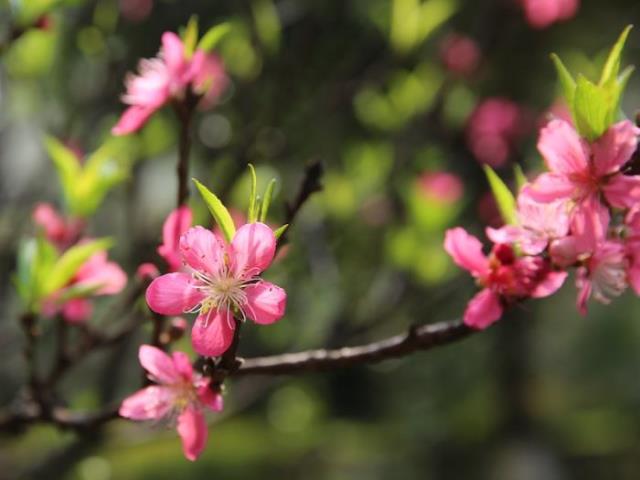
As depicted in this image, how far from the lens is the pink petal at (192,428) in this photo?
82 centimetres

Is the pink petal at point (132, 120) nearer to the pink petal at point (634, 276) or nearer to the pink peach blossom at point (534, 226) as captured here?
the pink peach blossom at point (534, 226)

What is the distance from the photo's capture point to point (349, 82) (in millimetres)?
2381

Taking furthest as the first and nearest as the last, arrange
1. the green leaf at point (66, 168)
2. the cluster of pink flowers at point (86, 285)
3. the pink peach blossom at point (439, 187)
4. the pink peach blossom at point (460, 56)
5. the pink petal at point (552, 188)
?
the pink peach blossom at point (460, 56), the pink peach blossom at point (439, 187), the green leaf at point (66, 168), the cluster of pink flowers at point (86, 285), the pink petal at point (552, 188)

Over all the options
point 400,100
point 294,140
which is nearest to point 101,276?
point 400,100

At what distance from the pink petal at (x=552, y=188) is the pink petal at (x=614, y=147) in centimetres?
3

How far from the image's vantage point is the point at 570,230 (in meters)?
0.80

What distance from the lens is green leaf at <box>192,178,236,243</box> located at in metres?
0.70

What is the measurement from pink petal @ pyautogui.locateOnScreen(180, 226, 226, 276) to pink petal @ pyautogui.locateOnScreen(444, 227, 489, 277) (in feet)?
0.77

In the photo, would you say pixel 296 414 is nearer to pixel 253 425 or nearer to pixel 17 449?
pixel 17 449

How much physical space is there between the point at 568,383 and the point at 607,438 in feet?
4.17

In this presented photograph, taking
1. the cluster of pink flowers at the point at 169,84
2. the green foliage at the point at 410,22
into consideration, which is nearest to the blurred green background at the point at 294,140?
the green foliage at the point at 410,22

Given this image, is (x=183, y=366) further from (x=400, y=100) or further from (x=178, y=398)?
(x=400, y=100)

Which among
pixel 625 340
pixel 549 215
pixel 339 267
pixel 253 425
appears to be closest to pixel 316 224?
pixel 339 267

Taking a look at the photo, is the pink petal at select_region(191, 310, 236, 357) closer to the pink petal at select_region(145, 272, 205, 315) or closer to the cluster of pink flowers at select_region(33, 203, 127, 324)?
the pink petal at select_region(145, 272, 205, 315)
